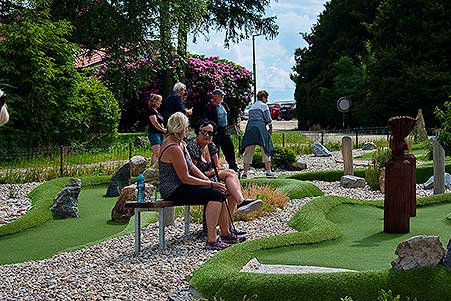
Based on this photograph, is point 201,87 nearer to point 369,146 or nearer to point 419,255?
point 369,146

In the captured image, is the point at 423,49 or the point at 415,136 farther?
the point at 423,49

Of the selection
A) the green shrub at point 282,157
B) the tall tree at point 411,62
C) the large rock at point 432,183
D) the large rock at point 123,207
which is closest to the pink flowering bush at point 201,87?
the tall tree at point 411,62

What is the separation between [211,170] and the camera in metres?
8.54

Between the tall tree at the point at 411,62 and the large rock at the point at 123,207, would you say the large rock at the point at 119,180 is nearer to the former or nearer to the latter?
the large rock at the point at 123,207

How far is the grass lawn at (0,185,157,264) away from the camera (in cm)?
868

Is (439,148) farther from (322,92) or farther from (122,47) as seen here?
(322,92)

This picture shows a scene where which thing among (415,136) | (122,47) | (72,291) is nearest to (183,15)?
(122,47)

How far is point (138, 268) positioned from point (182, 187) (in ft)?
4.04

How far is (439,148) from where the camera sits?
11875 mm

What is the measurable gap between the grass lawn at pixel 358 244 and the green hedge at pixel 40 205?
395cm

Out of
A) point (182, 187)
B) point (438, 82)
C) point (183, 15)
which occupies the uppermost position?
point (183, 15)

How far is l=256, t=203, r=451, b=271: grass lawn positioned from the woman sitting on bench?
0.89 metres

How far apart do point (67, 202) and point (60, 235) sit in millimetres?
1326

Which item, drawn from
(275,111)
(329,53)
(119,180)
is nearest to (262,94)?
(119,180)
